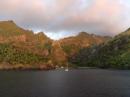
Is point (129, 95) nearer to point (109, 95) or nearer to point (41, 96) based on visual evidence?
point (109, 95)

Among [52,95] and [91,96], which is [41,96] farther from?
[91,96]

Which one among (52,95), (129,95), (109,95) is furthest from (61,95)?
(129,95)

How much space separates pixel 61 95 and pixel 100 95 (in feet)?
60.6

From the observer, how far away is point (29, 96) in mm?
138750

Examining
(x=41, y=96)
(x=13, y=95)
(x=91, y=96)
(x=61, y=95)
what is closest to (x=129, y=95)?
(x=91, y=96)

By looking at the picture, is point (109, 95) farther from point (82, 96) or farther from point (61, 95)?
point (61, 95)

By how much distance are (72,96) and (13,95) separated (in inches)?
1065

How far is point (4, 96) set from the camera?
458 feet

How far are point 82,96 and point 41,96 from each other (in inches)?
743

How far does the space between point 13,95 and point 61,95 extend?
72.5 ft

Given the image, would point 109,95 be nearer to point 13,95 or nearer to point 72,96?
point 72,96

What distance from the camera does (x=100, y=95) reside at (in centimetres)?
14675

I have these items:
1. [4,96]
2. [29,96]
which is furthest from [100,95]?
[4,96]

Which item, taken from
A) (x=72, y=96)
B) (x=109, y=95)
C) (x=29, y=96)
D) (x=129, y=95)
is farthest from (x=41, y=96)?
(x=129, y=95)
